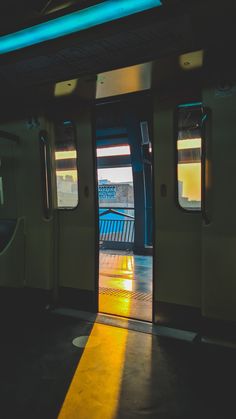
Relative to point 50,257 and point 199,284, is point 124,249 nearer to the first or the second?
point 50,257

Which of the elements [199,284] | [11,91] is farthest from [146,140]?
[199,284]

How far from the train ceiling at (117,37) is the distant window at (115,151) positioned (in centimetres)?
487

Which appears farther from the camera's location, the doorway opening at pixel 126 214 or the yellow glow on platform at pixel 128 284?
the yellow glow on platform at pixel 128 284

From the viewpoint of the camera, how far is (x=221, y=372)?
6.88 feet

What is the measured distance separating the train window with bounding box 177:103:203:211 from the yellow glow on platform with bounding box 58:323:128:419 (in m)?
1.43

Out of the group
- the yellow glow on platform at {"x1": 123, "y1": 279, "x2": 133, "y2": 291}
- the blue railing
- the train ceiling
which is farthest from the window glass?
the train ceiling

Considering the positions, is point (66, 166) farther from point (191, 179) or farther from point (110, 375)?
point (110, 375)

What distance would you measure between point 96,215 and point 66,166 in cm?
72

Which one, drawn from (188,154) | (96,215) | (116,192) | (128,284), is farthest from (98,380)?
(116,192)

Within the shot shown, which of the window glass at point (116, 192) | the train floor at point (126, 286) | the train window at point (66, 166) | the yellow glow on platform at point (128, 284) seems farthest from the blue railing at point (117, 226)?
the train window at point (66, 166)

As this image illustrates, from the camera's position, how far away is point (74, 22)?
2.09 m

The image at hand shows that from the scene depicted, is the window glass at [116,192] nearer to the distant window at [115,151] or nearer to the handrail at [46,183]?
the distant window at [115,151]

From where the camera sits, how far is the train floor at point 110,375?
5.66 ft

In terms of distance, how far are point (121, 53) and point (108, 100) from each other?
36.4 inches
